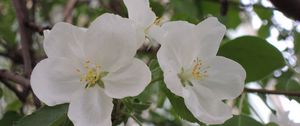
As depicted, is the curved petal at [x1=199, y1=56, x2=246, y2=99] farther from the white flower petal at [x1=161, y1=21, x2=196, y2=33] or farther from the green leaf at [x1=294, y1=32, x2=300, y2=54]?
the green leaf at [x1=294, y1=32, x2=300, y2=54]

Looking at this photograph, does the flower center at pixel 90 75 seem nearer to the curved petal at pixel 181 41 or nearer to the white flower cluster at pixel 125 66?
the white flower cluster at pixel 125 66

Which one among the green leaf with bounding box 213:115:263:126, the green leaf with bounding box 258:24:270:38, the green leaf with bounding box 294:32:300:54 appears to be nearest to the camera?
the green leaf with bounding box 213:115:263:126

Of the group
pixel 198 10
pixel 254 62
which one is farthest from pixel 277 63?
pixel 198 10

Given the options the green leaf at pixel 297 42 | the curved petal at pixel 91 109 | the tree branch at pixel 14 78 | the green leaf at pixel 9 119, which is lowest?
the green leaf at pixel 297 42

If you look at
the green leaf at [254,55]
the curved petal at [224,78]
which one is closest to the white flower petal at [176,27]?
the curved petal at [224,78]

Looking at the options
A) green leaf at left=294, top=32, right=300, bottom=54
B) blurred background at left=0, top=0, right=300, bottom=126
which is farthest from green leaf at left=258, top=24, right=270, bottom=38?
green leaf at left=294, top=32, right=300, bottom=54

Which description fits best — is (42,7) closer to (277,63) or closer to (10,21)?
(10,21)
